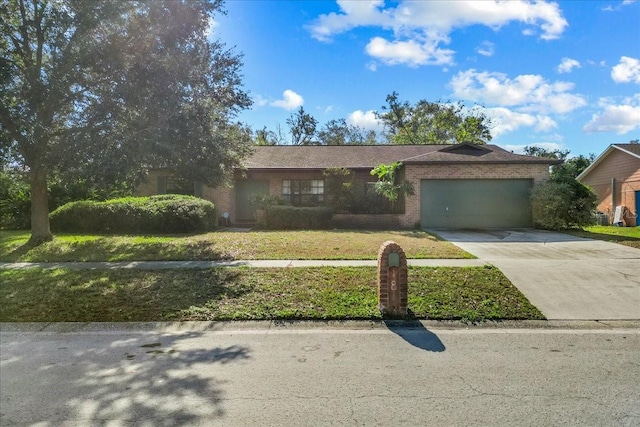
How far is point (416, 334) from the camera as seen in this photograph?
18.0 feet

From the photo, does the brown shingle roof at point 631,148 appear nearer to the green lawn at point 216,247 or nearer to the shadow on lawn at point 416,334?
the green lawn at point 216,247

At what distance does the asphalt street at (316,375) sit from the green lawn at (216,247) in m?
4.37

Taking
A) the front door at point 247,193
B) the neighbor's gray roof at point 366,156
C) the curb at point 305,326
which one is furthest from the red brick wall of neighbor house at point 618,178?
the curb at point 305,326

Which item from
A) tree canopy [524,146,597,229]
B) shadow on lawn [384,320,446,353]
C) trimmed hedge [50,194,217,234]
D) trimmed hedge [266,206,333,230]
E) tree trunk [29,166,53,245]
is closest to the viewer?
shadow on lawn [384,320,446,353]

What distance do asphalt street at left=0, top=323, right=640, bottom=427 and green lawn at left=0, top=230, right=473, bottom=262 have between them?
4372 millimetres

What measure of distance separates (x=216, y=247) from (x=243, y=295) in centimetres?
463

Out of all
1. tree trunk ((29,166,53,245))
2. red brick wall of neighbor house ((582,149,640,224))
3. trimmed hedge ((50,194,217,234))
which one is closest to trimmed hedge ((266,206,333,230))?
trimmed hedge ((50,194,217,234))

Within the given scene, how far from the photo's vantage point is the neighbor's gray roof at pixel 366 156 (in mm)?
17031

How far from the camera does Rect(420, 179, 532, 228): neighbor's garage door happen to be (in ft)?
55.7

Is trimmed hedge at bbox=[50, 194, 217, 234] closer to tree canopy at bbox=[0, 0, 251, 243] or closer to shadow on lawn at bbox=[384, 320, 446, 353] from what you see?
tree canopy at bbox=[0, 0, 251, 243]

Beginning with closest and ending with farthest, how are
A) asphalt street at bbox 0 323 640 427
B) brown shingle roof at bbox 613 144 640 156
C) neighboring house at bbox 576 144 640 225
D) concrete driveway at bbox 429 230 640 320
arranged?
asphalt street at bbox 0 323 640 427
concrete driveway at bbox 429 230 640 320
neighboring house at bbox 576 144 640 225
brown shingle roof at bbox 613 144 640 156

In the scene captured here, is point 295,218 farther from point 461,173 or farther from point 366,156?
point 461,173

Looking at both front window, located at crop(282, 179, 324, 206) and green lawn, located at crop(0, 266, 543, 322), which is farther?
front window, located at crop(282, 179, 324, 206)

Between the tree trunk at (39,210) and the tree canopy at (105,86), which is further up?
the tree canopy at (105,86)
